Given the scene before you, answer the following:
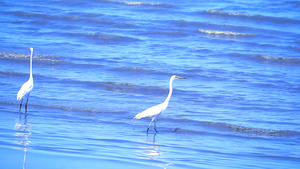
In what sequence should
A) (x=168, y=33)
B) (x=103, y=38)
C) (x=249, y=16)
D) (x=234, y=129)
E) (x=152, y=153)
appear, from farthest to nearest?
1. (x=249, y=16)
2. (x=168, y=33)
3. (x=103, y=38)
4. (x=234, y=129)
5. (x=152, y=153)

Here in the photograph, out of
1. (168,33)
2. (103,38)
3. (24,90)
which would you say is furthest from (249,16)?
(24,90)

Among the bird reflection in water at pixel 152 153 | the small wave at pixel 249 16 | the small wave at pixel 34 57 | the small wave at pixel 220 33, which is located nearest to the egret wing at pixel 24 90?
the bird reflection in water at pixel 152 153

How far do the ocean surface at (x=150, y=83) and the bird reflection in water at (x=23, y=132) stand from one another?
18 millimetres

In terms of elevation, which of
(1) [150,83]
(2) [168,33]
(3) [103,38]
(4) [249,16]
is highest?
(4) [249,16]

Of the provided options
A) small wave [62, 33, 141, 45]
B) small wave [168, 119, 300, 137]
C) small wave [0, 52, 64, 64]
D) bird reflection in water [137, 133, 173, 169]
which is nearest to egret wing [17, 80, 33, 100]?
small wave [168, 119, 300, 137]

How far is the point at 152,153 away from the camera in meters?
7.84

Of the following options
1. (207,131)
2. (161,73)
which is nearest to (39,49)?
(161,73)

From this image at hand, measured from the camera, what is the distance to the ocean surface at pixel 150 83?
789 centimetres

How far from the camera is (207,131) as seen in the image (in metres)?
10.0

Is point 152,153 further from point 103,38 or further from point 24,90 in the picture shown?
point 103,38

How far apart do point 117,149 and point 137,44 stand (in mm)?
12236

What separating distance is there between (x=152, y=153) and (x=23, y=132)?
233cm

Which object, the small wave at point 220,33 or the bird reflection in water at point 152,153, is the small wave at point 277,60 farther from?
the bird reflection in water at point 152,153

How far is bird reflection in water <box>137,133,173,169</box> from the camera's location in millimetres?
7175
